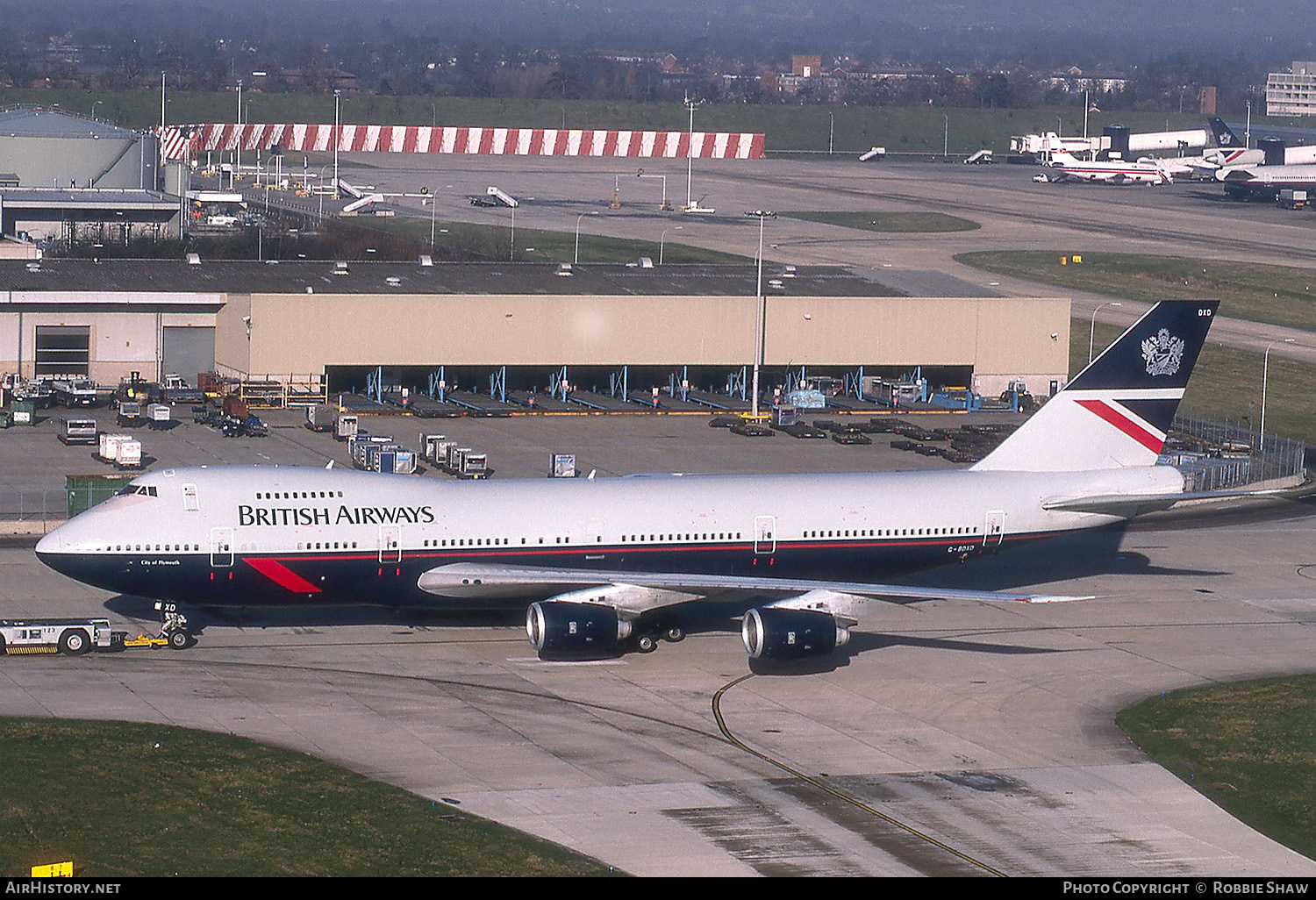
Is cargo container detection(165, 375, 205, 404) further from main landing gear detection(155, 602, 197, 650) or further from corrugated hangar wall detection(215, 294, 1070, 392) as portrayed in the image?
main landing gear detection(155, 602, 197, 650)

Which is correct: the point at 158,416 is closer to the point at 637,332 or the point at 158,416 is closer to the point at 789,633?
the point at 637,332

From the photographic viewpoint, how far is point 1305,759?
47.3 m

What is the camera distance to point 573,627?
172ft

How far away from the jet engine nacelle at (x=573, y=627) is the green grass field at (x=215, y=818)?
997 cm

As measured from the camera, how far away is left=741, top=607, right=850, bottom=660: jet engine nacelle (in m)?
52.4

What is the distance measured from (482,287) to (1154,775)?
233ft

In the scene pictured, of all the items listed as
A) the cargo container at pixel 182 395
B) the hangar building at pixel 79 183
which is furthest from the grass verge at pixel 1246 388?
the hangar building at pixel 79 183

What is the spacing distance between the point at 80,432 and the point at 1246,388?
238ft

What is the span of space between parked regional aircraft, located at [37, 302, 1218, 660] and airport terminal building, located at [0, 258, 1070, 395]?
48781 mm

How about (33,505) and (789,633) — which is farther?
(33,505)

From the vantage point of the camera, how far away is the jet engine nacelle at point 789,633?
172ft

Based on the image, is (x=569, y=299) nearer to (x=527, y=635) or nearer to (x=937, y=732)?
(x=527, y=635)

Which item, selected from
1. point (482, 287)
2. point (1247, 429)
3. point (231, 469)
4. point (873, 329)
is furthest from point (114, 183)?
point (231, 469)

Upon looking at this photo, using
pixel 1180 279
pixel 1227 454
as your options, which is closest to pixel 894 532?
pixel 1227 454
